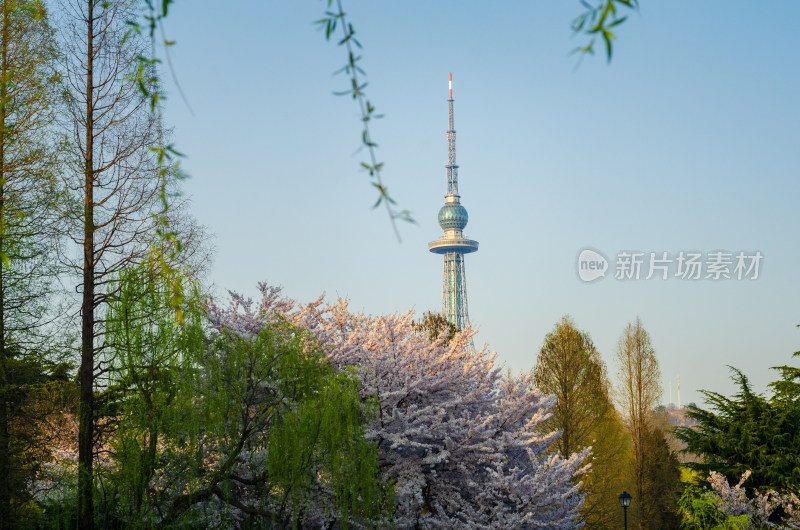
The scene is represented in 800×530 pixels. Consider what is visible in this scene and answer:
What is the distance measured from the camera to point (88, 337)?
13336mm

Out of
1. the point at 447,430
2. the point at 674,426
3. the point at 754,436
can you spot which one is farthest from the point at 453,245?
the point at 447,430

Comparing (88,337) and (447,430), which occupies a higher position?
(88,337)

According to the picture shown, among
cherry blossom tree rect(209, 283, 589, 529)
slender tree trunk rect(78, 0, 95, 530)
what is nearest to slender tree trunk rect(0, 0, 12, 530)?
slender tree trunk rect(78, 0, 95, 530)

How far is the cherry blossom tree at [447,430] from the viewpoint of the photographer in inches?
563

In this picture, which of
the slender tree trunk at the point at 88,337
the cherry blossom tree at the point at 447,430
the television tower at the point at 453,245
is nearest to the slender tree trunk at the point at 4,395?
the slender tree trunk at the point at 88,337

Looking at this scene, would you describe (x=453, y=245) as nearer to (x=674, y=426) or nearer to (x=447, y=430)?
(x=674, y=426)

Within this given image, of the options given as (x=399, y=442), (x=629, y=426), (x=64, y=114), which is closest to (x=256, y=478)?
(x=399, y=442)

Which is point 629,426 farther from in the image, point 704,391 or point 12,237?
point 12,237

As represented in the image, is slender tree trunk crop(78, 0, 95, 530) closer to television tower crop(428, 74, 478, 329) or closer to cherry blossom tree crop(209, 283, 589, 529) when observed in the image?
cherry blossom tree crop(209, 283, 589, 529)

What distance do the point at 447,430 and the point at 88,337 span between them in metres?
7.17

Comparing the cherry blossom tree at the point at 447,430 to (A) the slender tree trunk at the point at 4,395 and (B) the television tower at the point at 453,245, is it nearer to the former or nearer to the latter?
(A) the slender tree trunk at the point at 4,395

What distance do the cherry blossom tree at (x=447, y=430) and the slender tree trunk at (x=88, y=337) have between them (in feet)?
10.5

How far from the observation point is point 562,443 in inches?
1050

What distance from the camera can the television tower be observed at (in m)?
109
